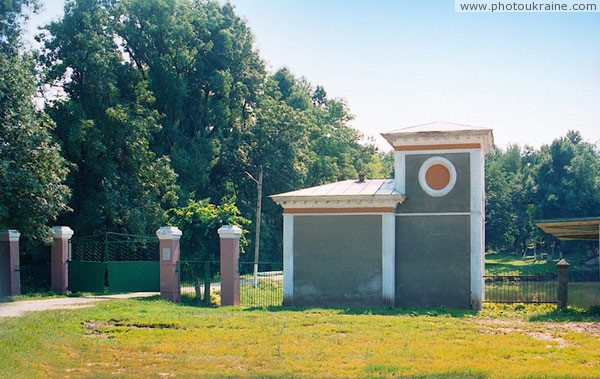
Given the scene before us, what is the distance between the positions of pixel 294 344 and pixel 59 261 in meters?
13.8

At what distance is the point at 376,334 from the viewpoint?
15.2 m

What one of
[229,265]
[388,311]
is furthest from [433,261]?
[229,265]

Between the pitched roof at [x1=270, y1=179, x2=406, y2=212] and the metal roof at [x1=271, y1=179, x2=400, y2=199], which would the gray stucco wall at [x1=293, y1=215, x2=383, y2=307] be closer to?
the pitched roof at [x1=270, y1=179, x2=406, y2=212]

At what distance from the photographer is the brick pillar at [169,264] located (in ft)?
75.3

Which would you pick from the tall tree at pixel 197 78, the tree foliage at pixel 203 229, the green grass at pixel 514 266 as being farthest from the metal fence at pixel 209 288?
the green grass at pixel 514 266

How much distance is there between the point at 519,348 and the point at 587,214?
149 ft

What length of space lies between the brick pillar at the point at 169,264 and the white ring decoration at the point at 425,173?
8076mm

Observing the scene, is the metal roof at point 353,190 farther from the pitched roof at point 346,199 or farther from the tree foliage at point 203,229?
the tree foliage at point 203,229

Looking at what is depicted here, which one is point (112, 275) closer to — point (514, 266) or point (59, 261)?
point (59, 261)

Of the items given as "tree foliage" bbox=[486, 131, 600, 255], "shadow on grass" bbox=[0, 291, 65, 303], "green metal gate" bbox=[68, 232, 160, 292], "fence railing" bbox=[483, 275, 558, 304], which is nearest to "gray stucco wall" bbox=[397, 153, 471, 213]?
"fence railing" bbox=[483, 275, 558, 304]

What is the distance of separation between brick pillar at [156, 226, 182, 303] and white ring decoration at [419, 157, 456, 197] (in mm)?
8076

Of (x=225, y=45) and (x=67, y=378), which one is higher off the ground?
(x=225, y=45)

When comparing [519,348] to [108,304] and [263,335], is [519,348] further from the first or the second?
[108,304]

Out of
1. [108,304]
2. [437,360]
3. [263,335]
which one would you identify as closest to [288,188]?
[108,304]
